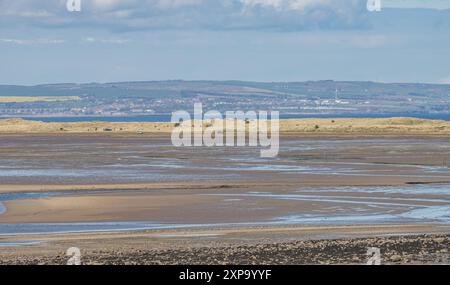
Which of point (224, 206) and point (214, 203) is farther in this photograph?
point (214, 203)

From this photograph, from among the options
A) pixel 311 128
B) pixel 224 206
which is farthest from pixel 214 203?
pixel 311 128

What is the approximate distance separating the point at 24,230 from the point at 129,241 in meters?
3.99

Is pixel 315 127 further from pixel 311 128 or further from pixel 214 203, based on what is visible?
pixel 214 203


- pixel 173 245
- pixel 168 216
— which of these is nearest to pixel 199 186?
pixel 168 216

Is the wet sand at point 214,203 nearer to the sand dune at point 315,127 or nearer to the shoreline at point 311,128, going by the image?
the shoreline at point 311,128

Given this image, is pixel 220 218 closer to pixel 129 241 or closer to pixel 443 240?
pixel 129 241

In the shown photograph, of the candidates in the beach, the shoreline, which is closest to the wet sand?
the beach

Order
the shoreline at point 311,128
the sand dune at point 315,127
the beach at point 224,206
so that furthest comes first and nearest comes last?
the sand dune at point 315,127 < the shoreline at point 311,128 < the beach at point 224,206

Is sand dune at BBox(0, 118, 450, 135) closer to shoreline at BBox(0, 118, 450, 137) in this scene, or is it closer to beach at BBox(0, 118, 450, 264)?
shoreline at BBox(0, 118, 450, 137)

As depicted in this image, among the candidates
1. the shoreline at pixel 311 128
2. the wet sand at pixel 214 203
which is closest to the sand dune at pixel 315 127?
the shoreline at pixel 311 128

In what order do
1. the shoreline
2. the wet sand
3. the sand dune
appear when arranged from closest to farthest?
the wet sand, the shoreline, the sand dune

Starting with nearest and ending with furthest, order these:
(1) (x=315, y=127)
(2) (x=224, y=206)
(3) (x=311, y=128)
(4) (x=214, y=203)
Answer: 1. (2) (x=224, y=206)
2. (4) (x=214, y=203)
3. (3) (x=311, y=128)
4. (1) (x=315, y=127)
